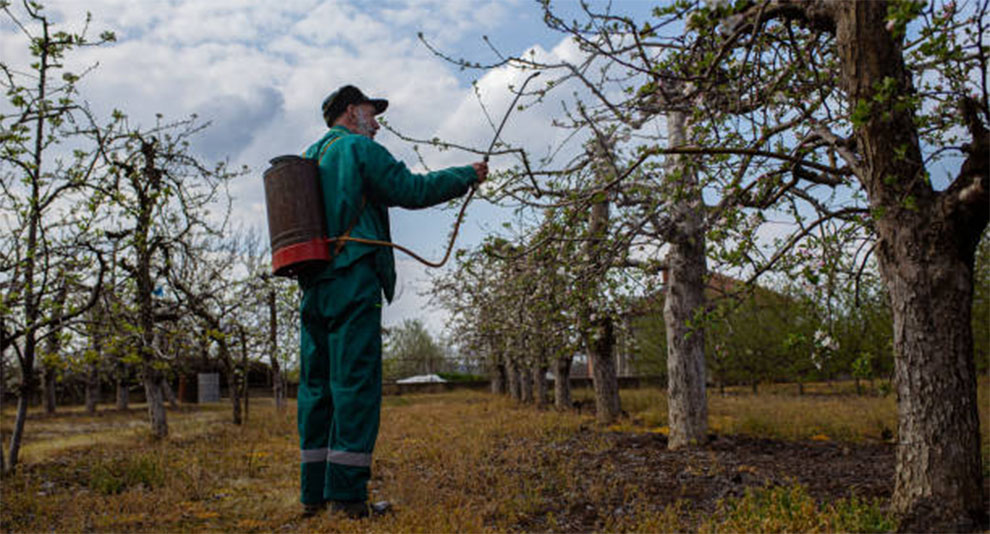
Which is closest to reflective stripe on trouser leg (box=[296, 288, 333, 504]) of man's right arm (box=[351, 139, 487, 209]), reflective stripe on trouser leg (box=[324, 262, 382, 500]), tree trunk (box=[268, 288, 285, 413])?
reflective stripe on trouser leg (box=[324, 262, 382, 500])

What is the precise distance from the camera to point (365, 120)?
5.18 m

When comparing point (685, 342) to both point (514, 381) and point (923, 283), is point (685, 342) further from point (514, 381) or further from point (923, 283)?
point (514, 381)

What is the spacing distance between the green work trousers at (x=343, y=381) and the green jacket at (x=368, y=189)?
8 cm

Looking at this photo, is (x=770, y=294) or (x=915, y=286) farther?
(x=770, y=294)

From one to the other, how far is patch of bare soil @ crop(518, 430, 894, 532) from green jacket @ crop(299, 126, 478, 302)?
6.95 feet

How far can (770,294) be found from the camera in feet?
69.9

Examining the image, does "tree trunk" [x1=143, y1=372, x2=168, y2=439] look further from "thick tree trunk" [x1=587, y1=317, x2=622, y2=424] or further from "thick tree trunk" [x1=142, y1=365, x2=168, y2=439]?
"thick tree trunk" [x1=587, y1=317, x2=622, y2=424]

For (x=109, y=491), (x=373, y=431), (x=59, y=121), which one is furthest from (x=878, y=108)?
(x=59, y=121)

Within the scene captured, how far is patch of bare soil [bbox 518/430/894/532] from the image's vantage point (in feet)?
16.3

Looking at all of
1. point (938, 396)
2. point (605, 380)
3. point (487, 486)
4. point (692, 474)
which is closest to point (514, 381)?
point (605, 380)

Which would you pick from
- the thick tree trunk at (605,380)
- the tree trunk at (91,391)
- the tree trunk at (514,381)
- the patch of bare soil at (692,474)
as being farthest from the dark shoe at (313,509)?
the tree trunk at (91,391)

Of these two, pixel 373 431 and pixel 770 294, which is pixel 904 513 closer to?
pixel 373 431

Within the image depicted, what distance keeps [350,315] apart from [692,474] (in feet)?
12.1

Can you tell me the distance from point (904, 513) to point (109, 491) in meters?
6.38
